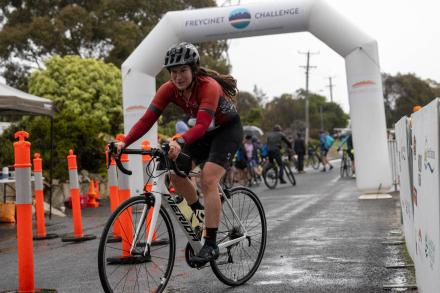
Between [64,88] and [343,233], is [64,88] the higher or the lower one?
the higher one

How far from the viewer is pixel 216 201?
5410 millimetres

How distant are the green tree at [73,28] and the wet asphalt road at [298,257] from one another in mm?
29584

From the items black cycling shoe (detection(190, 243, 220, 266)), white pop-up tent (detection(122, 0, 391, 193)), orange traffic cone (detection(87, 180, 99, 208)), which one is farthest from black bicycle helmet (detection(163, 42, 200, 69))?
orange traffic cone (detection(87, 180, 99, 208))

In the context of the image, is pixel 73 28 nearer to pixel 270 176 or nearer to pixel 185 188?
pixel 270 176

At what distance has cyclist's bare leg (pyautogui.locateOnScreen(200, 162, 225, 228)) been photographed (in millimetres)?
5348

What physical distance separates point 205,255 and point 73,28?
127ft

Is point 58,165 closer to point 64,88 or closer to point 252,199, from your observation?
point 252,199

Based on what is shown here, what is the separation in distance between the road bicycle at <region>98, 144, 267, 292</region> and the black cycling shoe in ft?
0.14

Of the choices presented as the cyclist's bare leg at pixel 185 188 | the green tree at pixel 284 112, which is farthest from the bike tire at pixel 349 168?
the green tree at pixel 284 112

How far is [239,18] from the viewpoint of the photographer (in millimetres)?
15352

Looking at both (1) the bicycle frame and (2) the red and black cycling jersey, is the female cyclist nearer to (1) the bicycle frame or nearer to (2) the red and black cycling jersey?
(2) the red and black cycling jersey

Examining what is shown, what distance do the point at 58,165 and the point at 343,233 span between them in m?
11.1

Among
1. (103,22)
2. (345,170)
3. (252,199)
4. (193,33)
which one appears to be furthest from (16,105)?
(103,22)

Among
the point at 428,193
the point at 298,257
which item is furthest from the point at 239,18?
the point at 428,193
